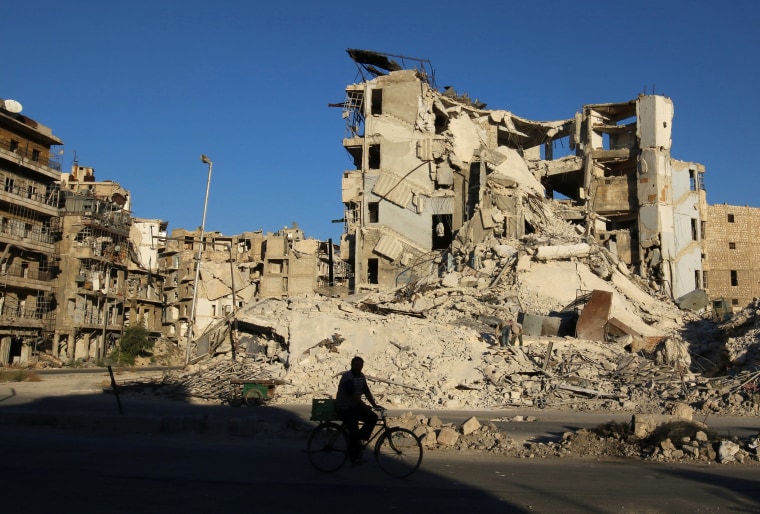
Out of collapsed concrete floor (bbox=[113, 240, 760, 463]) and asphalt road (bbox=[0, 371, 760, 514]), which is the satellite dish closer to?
collapsed concrete floor (bbox=[113, 240, 760, 463])

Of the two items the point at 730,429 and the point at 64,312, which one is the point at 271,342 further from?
the point at 64,312

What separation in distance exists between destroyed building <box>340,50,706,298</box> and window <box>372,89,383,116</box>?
73 millimetres

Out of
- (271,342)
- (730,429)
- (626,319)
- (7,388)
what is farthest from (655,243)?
(7,388)

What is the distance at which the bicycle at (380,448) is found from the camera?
8.17 metres

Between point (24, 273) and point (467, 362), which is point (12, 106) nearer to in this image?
point (24, 273)

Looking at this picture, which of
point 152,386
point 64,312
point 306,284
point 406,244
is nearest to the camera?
point 152,386

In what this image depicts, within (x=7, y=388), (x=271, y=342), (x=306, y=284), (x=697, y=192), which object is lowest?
(x=7, y=388)

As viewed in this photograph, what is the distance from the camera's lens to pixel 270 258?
5131cm

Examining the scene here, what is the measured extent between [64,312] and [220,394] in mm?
30315

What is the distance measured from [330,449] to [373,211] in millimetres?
34294

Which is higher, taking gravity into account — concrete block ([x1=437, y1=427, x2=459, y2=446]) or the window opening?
the window opening

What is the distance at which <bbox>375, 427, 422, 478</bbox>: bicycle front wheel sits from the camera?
8.14 metres

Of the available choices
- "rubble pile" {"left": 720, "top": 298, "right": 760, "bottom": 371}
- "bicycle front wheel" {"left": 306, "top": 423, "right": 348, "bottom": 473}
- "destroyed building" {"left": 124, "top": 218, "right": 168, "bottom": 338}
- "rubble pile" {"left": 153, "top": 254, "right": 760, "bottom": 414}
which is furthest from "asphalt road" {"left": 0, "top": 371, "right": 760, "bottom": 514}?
"destroyed building" {"left": 124, "top": 218, "right": 168, "bottom": 338}

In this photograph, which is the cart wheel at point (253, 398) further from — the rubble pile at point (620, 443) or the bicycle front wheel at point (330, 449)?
the bicycle front wheel at point (330, 449)
